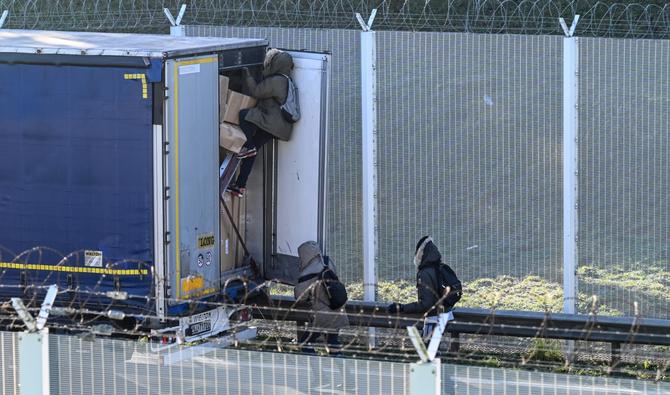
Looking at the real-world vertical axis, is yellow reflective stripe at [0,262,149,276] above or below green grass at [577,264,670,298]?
above

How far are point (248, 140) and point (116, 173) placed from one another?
1.43m

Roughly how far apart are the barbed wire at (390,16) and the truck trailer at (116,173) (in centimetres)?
446

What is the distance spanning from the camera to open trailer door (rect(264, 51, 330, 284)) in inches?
426

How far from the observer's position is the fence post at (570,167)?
11.8 metres

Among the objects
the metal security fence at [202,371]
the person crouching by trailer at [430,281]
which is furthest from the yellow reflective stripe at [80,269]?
the metal security fence at [202,371]

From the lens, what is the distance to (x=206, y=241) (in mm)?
10188

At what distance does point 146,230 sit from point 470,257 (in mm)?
3799

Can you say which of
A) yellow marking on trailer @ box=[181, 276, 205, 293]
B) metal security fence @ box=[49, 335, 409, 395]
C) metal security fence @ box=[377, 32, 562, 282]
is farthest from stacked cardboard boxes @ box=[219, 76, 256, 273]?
metal security fence @ box=[49, 335, 409, 395]

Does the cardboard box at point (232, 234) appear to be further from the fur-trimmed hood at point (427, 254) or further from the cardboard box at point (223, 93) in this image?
the fur-trimmed hood at point (427, 254)

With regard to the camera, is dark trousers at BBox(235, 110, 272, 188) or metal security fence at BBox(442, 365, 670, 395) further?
dark trousers at BBox(235, 110, 272, 188)

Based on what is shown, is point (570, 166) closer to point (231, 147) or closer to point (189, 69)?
point (231, 147)

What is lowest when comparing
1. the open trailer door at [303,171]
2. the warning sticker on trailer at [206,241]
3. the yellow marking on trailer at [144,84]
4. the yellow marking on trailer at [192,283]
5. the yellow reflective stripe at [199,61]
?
the yellow marking on trailer at [192,283]

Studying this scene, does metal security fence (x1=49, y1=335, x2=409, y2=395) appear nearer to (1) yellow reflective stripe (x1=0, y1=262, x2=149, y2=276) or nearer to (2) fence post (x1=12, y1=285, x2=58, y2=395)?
(2) fence post (x1=12, y1=285, x2=58, y2=395)

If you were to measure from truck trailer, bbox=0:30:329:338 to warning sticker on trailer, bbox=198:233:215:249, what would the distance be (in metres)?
0.02
